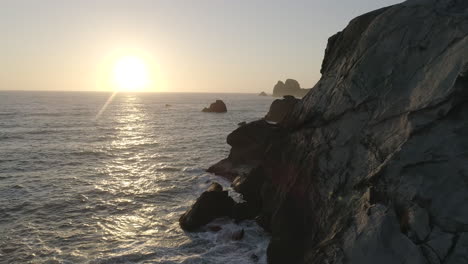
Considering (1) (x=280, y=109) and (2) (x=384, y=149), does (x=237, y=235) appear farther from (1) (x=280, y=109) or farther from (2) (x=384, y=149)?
(1) (x=280, y=109)

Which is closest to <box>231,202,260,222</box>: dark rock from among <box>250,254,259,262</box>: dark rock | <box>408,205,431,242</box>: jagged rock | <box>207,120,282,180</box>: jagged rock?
<box>250,254,259,262</box>: dark rock

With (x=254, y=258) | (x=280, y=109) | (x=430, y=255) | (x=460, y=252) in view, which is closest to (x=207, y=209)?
(x=254, y=258)

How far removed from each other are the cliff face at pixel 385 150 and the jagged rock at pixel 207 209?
15.2 ft

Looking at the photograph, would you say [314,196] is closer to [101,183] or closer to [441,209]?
[441,209]

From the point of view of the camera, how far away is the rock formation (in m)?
7.94

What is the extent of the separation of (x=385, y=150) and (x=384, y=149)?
0.27ft

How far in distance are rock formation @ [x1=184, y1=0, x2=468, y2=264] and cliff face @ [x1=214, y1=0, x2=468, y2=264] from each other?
0.11 feet

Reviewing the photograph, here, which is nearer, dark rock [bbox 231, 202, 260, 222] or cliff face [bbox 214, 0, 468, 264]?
cliff face [bbox 214, 0, 468, 264]

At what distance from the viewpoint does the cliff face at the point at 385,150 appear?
7.93 metres

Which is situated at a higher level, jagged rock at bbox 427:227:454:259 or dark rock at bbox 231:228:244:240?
jagged rock at bbox 427:227:454:259

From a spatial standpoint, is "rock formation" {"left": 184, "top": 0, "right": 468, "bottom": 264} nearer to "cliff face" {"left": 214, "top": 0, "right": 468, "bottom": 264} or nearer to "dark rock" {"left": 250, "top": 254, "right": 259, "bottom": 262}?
"cliff face" {"left": 214, "top": 0, "right": 468, "bottom": 264}

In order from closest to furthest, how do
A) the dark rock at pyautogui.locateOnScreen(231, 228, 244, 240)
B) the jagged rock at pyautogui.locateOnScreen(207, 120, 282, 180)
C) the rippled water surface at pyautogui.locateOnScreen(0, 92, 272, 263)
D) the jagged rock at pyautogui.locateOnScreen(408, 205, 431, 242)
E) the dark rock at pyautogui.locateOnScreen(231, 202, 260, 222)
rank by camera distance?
the jagged rock at pyautogui.locateOnScreen(408, 205, 431, 242), the rippled water surface at pyautogui.locateOnScreen(0, 92, 272, 263), the dark rock at pyautogui.locateOnScreen(231, 228, 244, 240), the dark rock at pyautogui.locateOnScreen(231, 202, 260, 222), the jagged rock at pyautogui.locateOnScreen(207, 120, 282, 180)

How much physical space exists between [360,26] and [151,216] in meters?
17.5

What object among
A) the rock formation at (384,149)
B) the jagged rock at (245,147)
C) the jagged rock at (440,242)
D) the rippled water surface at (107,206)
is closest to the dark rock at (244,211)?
the rippled water surface at (107,206)
